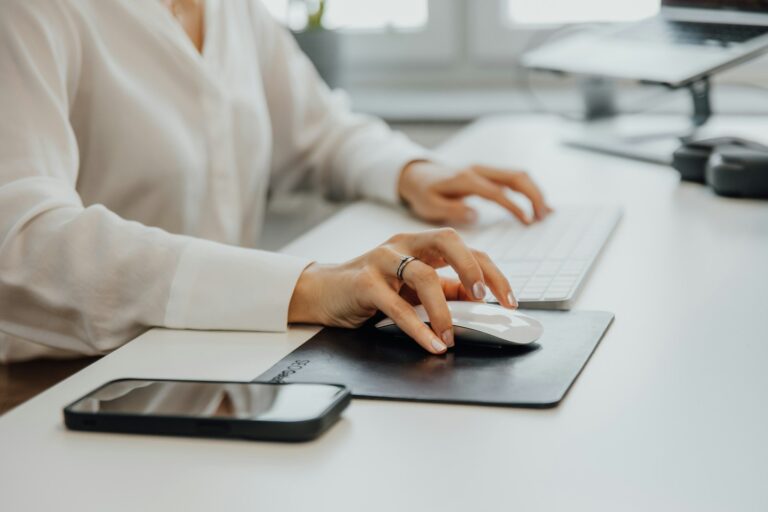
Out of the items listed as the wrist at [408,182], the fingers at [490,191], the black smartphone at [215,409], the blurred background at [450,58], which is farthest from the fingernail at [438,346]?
the blurred background at [450,58]

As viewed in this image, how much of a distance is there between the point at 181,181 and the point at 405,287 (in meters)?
0.44

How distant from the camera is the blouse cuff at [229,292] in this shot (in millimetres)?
910

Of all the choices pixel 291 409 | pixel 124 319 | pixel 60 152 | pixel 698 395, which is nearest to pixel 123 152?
pixel 60 152

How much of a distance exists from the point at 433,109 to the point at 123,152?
1.14 m

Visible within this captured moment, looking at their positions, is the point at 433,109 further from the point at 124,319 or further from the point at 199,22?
the point at 124,319

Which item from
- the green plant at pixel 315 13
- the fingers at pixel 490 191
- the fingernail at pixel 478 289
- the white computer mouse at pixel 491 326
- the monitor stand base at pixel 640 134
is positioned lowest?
the monitor stand base at pixel 640 134

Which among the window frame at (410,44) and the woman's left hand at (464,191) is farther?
the window frame at (410,44)

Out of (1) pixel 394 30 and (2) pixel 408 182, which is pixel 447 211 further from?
(1) pixel 394 30

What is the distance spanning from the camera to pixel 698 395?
74 cm

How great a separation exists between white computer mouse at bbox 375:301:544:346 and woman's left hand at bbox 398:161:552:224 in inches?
16.3

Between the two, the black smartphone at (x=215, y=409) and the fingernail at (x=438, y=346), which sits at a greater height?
the black smartphone at (x=215, y=409)

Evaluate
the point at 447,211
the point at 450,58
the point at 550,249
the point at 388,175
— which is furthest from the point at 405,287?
the point at 450,58

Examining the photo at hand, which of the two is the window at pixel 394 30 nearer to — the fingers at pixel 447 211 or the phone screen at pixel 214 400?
the fingers at pixel 447 211

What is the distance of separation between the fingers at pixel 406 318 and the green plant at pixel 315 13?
133cm
